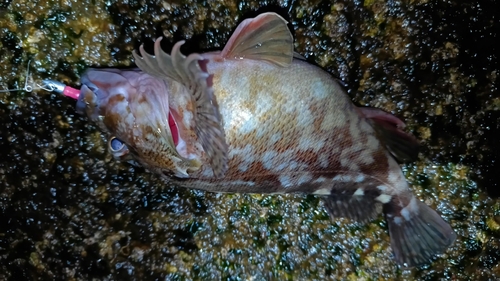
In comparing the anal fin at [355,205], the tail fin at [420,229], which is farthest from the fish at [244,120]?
the tail fin at [420,229]

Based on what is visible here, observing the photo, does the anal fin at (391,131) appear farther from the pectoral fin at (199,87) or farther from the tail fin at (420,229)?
the pectoral fin at (199,87)

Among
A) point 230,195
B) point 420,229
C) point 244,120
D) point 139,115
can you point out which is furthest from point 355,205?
point 139,115

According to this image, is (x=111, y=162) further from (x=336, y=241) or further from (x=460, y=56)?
(x=460, y=56)

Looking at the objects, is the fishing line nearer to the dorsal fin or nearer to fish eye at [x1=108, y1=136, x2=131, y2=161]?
fish eye at [x1=108, y1=136, x2=131, y2=161]

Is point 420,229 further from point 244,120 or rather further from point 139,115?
point 139,115

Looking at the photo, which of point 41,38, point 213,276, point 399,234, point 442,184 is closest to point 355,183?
point 399,234

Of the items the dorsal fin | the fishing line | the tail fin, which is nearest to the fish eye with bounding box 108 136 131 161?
the fishing line

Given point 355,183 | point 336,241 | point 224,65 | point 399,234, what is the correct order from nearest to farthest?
Answer: point 224,65
point 355,183
point 399,234
point 336,241
